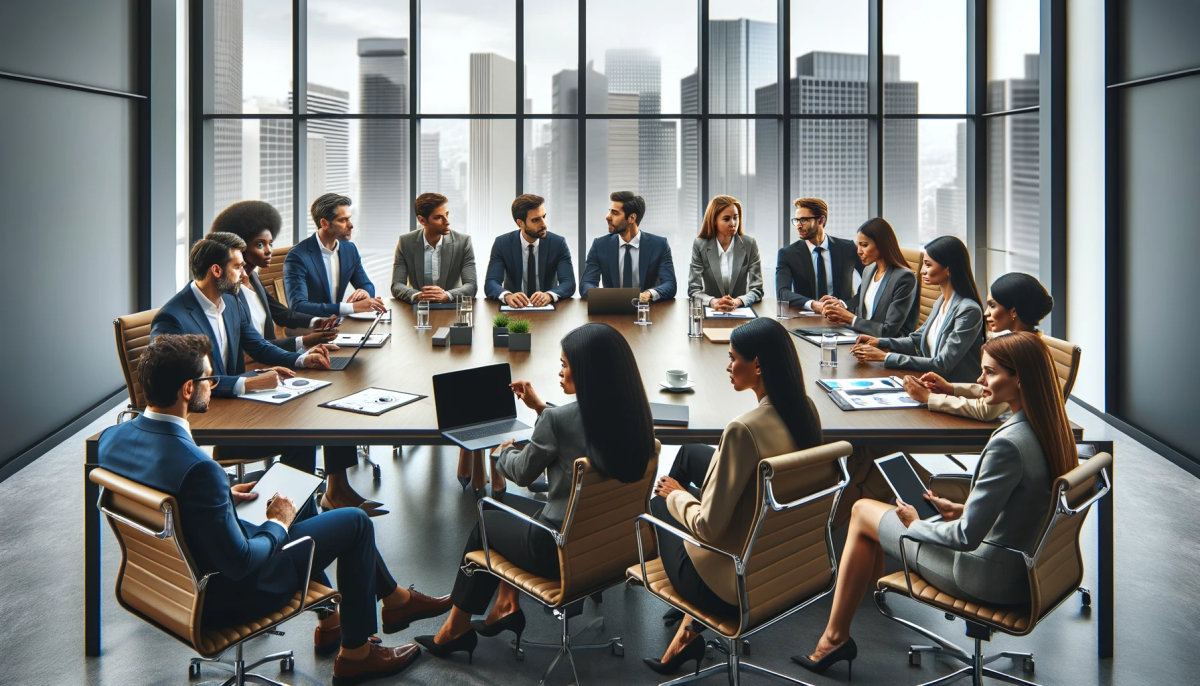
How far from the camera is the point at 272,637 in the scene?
362cm

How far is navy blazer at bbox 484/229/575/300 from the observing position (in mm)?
6922

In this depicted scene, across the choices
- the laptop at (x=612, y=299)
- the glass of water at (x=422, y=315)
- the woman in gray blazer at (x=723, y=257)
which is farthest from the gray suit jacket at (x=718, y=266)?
the glass of water at (x=422, y=315)

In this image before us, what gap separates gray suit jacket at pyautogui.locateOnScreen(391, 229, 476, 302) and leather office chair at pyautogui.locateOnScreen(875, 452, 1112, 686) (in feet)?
14.6

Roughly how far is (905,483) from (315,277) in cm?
419

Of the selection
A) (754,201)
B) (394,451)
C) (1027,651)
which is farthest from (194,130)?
(1027,651)

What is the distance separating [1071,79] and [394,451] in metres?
5.93

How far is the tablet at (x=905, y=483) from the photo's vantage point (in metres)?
3.20

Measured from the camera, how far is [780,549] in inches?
111

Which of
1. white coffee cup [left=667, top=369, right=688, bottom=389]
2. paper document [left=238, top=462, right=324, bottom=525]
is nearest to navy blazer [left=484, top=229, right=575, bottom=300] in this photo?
white coffee cup [left=667, top=369, right=688, bottom=389]

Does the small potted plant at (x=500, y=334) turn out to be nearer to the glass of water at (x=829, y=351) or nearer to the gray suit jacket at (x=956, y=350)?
the glass of water at (x=829, y=351)

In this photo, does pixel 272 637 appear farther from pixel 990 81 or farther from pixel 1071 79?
pixel 990 81

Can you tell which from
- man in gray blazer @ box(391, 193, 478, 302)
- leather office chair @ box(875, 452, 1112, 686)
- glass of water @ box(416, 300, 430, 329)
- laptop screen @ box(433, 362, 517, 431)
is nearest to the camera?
leather office chair @ box(875, 452, 1112, 686)

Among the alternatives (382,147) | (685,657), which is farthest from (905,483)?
(382,147)

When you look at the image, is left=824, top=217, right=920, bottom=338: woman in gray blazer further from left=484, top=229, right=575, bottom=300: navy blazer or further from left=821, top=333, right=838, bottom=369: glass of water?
left=484, top=229, right=575, bottom=300: navy blazer
